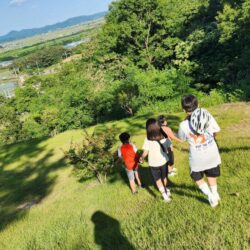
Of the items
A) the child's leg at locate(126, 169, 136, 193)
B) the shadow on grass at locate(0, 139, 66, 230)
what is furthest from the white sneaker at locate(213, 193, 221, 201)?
the shadow on grass at locate(0, 139, 66, 230)

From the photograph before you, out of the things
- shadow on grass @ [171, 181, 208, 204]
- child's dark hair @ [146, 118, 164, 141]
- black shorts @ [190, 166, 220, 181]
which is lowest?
shadow on grass @ [171, 181, 208, 204]

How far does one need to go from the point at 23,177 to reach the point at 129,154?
10125 millimetres

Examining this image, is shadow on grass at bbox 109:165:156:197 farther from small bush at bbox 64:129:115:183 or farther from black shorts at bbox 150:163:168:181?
black shorts at bbox 150:163:168:181

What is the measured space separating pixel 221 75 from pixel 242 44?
3.82 m

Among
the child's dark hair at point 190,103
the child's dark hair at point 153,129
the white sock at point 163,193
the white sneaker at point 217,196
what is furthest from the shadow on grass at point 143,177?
the child's dark hair at point 190,103

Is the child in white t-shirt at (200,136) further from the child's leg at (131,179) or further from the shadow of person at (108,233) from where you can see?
the child's leg at (131,179)

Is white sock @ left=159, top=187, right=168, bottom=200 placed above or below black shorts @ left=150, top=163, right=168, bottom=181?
below

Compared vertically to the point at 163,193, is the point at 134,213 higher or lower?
lower

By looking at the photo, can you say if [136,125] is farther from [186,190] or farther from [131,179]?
[186,190]

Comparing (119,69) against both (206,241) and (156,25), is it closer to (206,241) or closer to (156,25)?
(156,25)

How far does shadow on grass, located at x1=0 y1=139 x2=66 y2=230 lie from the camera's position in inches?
517

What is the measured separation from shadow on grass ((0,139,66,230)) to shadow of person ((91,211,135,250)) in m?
3.78

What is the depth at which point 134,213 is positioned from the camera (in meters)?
7.52

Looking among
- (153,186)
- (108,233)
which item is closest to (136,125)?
(153,186)
